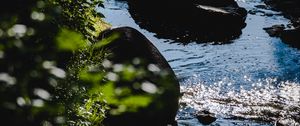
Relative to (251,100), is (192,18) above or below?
above

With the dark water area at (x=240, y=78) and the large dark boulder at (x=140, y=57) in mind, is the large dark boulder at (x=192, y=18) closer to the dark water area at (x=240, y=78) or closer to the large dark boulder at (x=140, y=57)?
the dark water area at (x=240, y=78)

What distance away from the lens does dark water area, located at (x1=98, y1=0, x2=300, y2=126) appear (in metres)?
9.53

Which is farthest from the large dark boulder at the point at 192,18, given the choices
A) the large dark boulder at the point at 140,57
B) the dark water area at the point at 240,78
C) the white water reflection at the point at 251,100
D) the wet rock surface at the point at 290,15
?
the large dark boulder at the point at 140,57

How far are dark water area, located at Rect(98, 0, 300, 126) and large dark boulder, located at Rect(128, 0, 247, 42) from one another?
0.57 metres

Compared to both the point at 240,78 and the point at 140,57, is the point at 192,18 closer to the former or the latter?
the point at 240,78

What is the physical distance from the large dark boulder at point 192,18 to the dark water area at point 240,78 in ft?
1.86

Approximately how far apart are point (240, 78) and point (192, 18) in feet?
22.3

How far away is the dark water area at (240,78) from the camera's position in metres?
9.53

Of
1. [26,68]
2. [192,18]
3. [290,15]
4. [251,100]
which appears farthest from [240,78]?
[26,68]

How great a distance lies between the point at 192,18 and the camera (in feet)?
60.0

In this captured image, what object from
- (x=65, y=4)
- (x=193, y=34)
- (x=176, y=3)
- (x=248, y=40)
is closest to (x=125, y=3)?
(x=176, y=3)

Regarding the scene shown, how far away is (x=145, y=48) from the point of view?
8.45 metres

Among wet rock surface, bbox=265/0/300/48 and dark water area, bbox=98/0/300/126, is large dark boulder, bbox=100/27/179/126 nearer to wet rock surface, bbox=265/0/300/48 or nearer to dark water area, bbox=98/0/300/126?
dark water area, bbox=98/0/300/126

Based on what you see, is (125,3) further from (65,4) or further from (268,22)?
(65,4)
